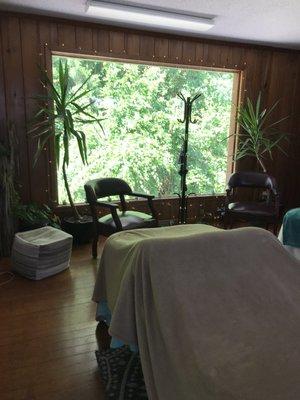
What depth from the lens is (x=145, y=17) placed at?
2975 mm

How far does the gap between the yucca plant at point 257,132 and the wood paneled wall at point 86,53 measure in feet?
0.58

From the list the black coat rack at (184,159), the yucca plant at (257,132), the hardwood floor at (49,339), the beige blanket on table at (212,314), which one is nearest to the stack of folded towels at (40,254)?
the hardwood floor at (49,339)

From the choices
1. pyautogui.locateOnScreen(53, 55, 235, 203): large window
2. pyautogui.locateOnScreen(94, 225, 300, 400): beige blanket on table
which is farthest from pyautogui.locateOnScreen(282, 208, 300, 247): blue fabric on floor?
pyautogui.locateOnScreen(53, 55, 235, 203): large window

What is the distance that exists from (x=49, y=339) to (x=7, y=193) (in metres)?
1.50

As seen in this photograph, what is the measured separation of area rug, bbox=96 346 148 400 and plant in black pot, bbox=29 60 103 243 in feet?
5.86

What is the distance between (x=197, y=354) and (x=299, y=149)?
406cm

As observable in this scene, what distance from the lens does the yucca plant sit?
12.6 ft

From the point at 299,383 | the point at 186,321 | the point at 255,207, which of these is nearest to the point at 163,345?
the point at 186,321

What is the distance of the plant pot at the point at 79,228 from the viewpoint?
10.7 feet

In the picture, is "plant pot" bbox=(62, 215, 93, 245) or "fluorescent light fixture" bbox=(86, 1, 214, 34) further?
"plant pot" bbox=(62, 215, 93, 245)

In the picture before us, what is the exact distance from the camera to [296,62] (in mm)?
4188

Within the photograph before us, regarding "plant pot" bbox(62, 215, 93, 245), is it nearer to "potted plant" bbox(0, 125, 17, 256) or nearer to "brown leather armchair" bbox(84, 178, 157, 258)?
"brown leather armchair" bbox(84, 178, 157, 258)

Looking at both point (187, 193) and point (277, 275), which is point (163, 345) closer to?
point (277, 275)

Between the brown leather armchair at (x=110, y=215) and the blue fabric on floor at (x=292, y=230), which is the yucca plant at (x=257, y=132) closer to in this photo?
the blue fabric on floor at (x=292, y=230)
